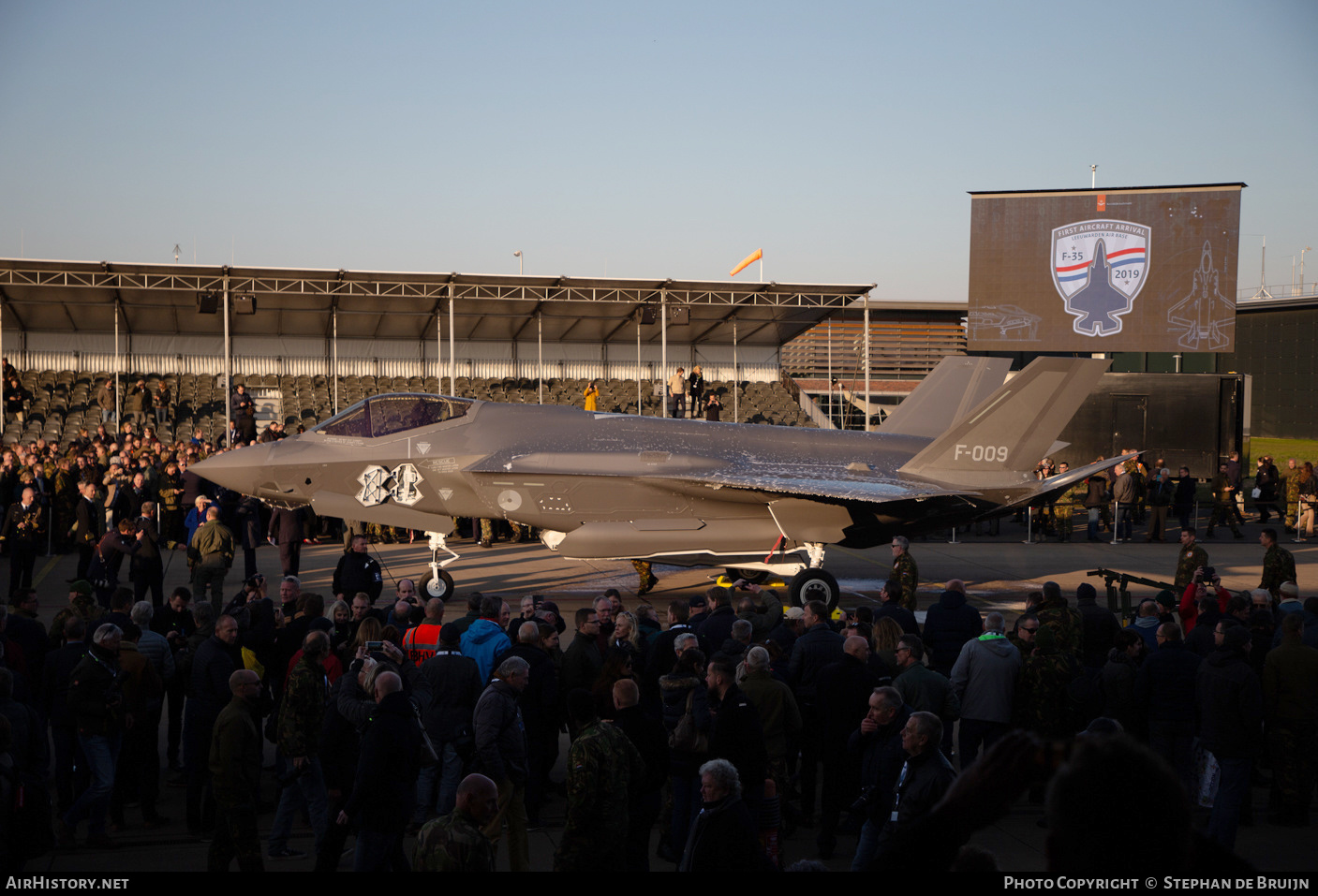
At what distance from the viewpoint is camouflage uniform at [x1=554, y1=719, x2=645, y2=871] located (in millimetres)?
4918

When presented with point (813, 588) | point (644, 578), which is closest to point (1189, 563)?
point (813, 588)

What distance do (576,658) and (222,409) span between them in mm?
27185

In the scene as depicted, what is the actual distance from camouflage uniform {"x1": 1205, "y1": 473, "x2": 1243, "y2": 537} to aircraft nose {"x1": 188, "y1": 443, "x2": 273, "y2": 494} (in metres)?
22.2

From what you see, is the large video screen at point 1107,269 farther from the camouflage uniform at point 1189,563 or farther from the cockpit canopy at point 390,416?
the cockpit canopy at point 390,416

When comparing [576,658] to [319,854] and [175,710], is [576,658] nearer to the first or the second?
[319,854]

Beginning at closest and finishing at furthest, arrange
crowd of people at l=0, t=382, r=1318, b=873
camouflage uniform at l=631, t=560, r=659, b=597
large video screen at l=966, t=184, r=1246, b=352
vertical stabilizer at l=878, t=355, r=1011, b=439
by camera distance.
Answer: crowd of people at l=0, t=382, r=1318, b=873
camouflage uniform at l=631, t=560, r=659, b=597
vertical stabilizer at l=878, t=355, r=1011, b=439
large video screen at l=966, t=184, r=1246, b=352

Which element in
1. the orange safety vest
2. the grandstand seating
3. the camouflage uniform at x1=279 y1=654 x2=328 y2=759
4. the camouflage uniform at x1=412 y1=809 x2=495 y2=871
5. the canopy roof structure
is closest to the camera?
the camouflage uniform at x1=412 y1=809 x2=495 y2=871

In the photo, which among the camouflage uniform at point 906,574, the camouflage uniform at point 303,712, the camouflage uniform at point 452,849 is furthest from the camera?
the camouflage uniform at point 906,574

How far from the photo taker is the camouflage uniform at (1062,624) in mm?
8062

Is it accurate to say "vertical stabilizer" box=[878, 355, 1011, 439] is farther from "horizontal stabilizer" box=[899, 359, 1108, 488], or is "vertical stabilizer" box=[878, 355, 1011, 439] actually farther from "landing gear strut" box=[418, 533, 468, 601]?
"landing gear strut" box=[418, 533, 468, 601]

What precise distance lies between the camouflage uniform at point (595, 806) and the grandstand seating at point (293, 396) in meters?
24.4

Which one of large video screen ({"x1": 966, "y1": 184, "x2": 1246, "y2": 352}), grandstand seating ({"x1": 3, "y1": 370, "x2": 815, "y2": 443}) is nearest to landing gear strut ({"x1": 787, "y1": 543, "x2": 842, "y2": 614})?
grandstand seating ({"x1": 3, "y1": 370, "x2": 815, "y2": 443})

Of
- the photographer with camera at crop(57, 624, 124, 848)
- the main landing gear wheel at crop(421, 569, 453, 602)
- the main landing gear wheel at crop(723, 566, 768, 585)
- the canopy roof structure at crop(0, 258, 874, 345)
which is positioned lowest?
the main landing gear wheel at crop(723, 566, 768, 585)

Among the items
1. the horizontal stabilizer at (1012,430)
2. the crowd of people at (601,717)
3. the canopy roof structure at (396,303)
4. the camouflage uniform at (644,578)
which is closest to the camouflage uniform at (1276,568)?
the crowd of people at (601,717)
